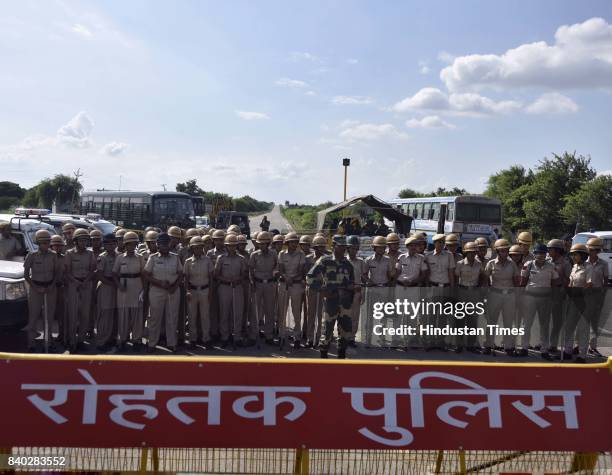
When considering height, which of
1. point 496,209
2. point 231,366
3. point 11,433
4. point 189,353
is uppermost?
point 496,209

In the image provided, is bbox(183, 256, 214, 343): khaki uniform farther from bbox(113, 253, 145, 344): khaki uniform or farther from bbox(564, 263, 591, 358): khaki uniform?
bbox(564, 263, 591, 358): khaki uniform

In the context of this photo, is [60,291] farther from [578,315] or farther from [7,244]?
[578,315]

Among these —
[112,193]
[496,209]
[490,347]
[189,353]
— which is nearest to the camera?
[189,353]

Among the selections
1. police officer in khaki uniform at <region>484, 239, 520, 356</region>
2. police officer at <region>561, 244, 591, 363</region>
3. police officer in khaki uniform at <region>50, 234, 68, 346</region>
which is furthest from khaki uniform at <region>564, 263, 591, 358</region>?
police officer in khaki uniform at <region>50, 234, 68, 346</region>

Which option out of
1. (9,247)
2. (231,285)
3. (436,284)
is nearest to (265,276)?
(231,285)

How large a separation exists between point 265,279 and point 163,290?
1612mm

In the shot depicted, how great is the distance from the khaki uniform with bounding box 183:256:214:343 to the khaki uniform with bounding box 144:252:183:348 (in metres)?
0.20

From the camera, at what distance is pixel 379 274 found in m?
8.42

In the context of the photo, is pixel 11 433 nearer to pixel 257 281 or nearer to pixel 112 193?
pixel 257 281

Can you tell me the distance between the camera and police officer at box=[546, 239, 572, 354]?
806 centimetres

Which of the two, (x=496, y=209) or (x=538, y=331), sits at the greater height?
(x=496, y=209)

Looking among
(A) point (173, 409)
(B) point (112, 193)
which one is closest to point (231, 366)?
(A) point (173, 409)

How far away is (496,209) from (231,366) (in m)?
24.2

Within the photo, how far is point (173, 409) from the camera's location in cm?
330
